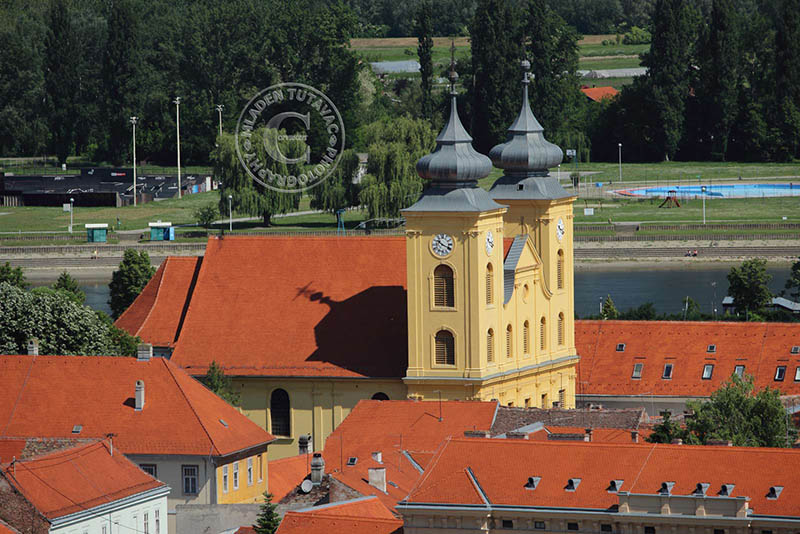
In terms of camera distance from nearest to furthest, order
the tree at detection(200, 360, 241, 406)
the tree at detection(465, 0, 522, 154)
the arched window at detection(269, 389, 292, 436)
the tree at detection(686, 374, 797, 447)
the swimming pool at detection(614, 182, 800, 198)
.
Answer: the tree at detection(686, 374, 797, 447) → the tree at detection(200, 360, 241, 406) → the arched window at detection(269, 389, 292, 436) → the swimming pool at detection(614, 182, 800, 198) → the tree at detection(465, 0, 522, 154)

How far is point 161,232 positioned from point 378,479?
80.4 m

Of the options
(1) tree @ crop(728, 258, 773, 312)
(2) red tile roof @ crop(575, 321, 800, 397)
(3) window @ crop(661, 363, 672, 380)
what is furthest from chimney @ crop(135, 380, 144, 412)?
(1) tree @ crop(728, 258, 773, 312)

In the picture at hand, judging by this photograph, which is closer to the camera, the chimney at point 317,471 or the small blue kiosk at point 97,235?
the chimney at point 317,471

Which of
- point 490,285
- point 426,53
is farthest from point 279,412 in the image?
point 426,53

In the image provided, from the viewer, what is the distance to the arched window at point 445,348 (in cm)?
6856

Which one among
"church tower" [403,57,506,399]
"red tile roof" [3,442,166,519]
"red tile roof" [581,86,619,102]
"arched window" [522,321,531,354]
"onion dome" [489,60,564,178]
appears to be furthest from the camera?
"red tile roof" [581,86,619,102]

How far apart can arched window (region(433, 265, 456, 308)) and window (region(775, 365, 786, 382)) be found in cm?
1122

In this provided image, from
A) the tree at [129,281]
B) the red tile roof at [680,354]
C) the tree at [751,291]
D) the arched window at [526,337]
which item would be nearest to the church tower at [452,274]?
the arched window at [526,337]

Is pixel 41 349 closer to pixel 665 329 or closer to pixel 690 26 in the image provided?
pixel 665 329

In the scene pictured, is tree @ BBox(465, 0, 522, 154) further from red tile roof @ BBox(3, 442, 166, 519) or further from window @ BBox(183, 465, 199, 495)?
red tile roof @ BBox(3, 442, 166, 519)

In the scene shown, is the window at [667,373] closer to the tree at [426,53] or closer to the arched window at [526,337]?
the arched window at [526,337]

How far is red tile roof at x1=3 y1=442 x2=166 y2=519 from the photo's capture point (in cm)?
5091

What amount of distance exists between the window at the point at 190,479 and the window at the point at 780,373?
2036cm

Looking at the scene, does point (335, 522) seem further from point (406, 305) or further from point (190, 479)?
point (406, 305)
